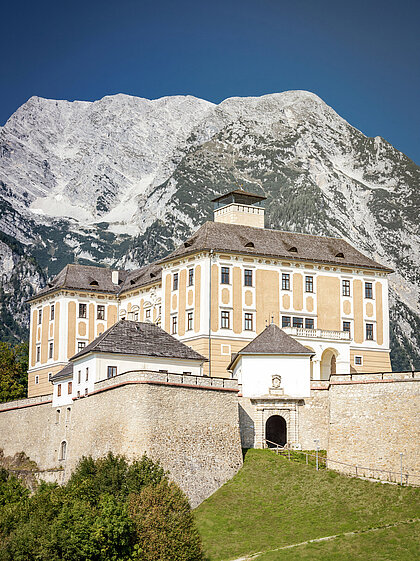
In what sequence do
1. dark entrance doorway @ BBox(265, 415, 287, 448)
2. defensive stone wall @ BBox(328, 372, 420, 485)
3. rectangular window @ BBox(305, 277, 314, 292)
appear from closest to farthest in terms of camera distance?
defensive stone wall @ BBox(328, 372, 420, 485) → dark entrance doorway @ BBox(265, 415, 287, 448) → rectangular window @ BBox(305, 277, 314, 292)

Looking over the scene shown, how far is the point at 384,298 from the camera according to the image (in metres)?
86.0

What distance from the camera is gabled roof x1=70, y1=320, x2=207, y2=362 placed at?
61594 millimetres

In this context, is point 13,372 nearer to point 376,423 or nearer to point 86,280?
point 86,280

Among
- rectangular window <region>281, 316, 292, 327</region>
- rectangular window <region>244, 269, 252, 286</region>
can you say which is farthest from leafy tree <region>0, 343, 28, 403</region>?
rectangular window <region>281, 316, 292, 327</region>

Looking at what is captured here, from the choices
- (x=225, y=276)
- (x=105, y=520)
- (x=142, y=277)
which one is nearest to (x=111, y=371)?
(x=105, y=520)

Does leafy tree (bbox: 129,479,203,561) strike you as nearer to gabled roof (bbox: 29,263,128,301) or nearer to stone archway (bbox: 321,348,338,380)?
stone archway (bbox: 321,348,338,380)

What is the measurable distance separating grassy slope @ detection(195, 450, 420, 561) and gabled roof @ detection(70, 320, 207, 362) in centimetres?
975

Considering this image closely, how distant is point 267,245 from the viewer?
8312 centimetres

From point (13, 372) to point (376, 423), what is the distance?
52235mm

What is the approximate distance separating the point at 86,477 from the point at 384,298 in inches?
1587

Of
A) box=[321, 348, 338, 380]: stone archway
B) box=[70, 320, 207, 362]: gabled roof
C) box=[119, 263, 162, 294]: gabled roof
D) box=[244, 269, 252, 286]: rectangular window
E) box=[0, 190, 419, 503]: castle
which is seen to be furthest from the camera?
box=[119, 263, 162, 294]: gabled roof

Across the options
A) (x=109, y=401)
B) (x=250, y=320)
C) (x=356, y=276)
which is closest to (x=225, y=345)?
(x=250, y=320)

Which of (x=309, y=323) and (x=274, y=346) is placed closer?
(x=274, y=346)

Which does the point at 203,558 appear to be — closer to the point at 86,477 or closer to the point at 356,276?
the point at 86,477
